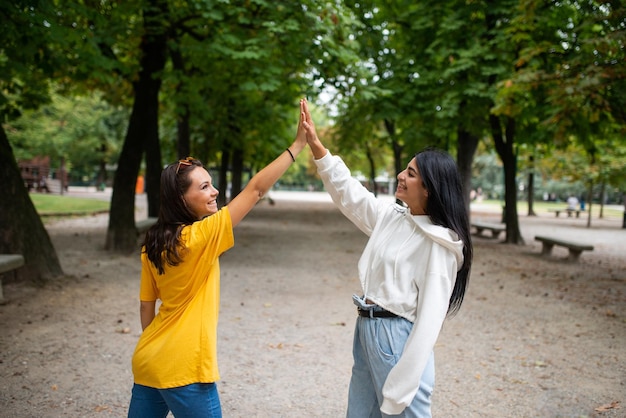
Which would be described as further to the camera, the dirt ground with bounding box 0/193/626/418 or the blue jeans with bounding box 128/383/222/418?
the dirt ground with bounding box 0/193/626/418

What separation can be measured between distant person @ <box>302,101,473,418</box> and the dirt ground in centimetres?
206

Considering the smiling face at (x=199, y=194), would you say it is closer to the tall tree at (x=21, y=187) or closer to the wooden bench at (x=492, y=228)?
the tall tree at (x=21, y=187)

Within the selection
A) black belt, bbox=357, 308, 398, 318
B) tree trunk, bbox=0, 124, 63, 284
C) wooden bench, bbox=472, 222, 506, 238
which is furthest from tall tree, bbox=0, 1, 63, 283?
wooden bench, bbox=472, 222, 506, 238

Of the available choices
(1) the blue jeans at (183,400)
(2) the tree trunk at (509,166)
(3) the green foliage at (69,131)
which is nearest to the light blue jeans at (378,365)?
(1) the blue jeans at (183,400)

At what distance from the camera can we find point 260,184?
8.30 ft

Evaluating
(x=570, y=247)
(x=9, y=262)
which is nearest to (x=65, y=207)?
(x=9, y=262)

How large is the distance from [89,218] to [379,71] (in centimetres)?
1262

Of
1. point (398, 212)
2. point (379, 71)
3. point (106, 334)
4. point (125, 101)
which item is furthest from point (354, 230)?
point (398, 212)

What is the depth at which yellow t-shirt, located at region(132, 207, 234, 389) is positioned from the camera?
2342 mm

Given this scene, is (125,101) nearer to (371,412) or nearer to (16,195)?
(16,195)

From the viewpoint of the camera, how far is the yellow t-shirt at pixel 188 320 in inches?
92.2

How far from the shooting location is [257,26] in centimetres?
973

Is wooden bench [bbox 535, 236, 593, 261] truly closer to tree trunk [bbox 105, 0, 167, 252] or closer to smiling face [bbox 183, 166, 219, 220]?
tree trunk [bbox 105, 0, 167, 252]

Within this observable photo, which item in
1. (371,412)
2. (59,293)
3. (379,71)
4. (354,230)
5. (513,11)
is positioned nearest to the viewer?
(371,412)
